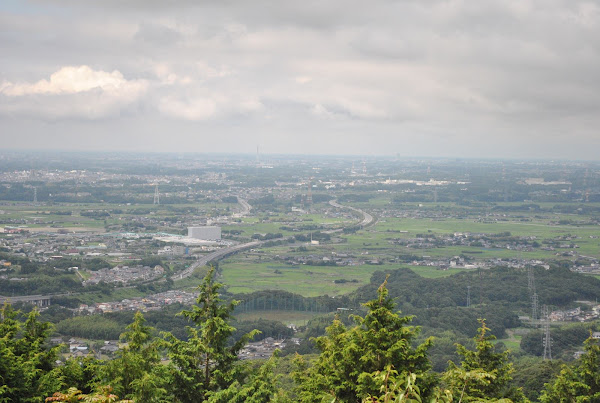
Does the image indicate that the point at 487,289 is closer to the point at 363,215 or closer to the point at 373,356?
the point at 373,356

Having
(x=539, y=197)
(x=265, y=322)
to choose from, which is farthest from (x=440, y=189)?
(x=265, y=322)

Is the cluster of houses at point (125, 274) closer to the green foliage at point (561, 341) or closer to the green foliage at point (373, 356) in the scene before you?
the green foliage at point (561, 341)

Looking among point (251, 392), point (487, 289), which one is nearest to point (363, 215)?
point (487, 289)

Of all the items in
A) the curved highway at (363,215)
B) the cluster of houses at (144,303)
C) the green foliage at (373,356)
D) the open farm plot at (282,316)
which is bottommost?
the open farm plot at (282,316)

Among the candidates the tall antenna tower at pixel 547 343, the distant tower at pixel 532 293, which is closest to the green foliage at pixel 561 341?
the tall antenna tower at pixel 547 343

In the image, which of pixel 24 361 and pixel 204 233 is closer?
pixel 24 361
